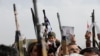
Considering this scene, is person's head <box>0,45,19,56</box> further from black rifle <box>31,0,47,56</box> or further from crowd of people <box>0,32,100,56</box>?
black rifle <box>31,0,47,56</box>

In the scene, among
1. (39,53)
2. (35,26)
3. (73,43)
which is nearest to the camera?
(35,26)

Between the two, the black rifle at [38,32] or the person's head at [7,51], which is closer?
the black rifle at [38,32]

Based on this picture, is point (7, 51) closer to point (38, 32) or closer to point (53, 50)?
point (38, 32)

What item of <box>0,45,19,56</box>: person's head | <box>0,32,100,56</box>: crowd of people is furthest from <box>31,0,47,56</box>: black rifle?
<box>0,45,19,56</box>: person's head

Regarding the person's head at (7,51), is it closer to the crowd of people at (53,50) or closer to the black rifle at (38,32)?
the crowd of people at (53,50)

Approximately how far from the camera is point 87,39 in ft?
36.3

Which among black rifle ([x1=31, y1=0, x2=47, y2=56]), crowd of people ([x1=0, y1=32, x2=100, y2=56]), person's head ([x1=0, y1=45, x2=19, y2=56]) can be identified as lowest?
crowd of people ([x1=0, y1=32, x2=100, y2=56])

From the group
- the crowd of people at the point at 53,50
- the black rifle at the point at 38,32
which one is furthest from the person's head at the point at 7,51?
the black rifle at the point at 38,32

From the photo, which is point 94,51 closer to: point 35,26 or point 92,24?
point 35,26

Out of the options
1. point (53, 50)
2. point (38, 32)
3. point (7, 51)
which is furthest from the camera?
point (53, 50)

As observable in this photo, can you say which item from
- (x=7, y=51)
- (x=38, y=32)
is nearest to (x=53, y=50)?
(x=7, y=51)

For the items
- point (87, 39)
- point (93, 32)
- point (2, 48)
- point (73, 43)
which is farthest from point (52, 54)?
point (2, 48)

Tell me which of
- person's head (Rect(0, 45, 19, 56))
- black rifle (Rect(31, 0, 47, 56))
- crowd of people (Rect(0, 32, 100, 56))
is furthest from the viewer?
crowd of people (Rect(0, 32, 100, 56))

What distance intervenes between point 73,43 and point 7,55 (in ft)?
17.5
